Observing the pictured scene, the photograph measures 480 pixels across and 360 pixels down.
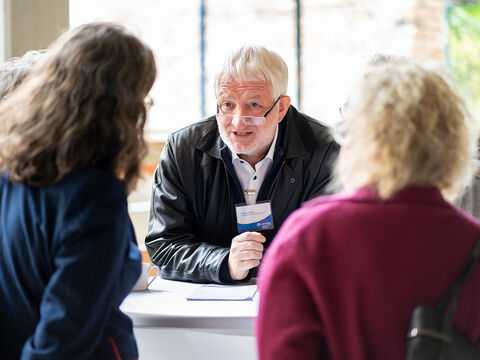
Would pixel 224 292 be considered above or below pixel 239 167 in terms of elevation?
below

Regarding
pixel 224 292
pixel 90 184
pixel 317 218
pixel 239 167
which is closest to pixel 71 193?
pixel 90 184

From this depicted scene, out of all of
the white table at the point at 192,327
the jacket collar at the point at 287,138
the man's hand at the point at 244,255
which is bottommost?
the white table at the point at 192,327

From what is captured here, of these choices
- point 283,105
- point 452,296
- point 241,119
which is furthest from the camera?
point 283,105

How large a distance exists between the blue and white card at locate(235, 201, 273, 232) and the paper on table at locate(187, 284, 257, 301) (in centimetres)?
35

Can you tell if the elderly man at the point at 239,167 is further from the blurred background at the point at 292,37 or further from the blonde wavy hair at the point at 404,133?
the blurred background at the point at 292,37

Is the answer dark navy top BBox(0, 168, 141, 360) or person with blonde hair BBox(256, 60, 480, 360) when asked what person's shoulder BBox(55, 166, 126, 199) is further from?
person with blonde hair BBox(256, 60, 480, 360)

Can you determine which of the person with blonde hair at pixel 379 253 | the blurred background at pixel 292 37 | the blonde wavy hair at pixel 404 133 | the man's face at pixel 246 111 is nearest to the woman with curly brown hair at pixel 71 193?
the person with blonde hair at pixel 379 253

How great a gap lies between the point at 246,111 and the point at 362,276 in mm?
1563

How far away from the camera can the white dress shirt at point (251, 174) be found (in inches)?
103

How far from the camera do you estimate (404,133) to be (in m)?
1.19

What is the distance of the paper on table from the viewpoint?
2.02m

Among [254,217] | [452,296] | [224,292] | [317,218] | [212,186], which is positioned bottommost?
[224,292]

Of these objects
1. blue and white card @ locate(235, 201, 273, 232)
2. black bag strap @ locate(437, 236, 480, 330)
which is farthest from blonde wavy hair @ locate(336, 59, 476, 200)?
blue and white card @ locate(235, 201, 273, 232)

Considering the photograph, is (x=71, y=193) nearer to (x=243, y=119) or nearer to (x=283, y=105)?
(x=243, y=119)
